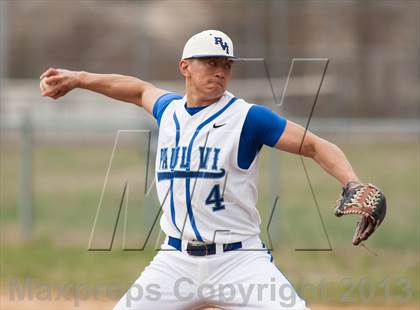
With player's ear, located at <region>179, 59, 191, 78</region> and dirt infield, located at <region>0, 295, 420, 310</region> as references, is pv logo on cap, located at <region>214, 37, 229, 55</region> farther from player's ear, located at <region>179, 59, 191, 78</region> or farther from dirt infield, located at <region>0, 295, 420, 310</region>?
dirt infield, located at <region>0, 295, 420, 310</region>

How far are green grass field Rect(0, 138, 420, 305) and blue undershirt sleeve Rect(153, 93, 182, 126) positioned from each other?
13.0 ft

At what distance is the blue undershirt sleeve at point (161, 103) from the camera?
17.1 ft

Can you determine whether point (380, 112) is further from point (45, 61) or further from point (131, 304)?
point (131, 304)

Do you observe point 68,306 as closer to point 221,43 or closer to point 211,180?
point 211,180

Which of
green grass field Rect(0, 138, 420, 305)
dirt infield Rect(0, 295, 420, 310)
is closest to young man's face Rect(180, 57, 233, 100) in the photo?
dirt infield Rect(0, 295, 420, 310)

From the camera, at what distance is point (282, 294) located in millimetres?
4578

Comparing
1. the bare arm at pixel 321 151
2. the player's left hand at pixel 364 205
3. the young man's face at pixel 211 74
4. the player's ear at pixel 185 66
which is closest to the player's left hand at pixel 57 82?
the player's ear at pixel 185 66

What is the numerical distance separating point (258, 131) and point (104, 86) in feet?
3.45

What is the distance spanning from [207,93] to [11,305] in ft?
13.3

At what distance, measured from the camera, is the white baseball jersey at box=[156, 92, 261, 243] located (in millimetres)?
4816

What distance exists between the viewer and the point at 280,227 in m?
11.4

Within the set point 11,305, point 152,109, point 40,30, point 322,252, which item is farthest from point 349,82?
point 152,109

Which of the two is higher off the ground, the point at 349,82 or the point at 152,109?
the point at 152,109

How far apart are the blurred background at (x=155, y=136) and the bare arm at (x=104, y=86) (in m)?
1.79
